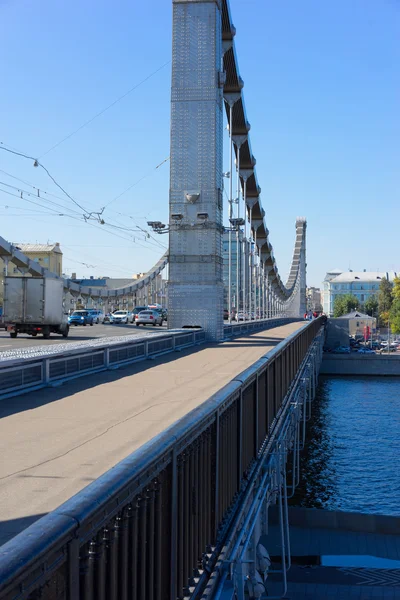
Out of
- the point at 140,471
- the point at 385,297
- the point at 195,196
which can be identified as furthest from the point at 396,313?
the point at 140,471

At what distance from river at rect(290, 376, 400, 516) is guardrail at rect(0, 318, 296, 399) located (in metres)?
5.78

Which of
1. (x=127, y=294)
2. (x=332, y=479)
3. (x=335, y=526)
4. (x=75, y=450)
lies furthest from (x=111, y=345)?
(x=127, y=294)

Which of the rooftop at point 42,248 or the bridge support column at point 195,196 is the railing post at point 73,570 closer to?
the bridge support column at point 195,196

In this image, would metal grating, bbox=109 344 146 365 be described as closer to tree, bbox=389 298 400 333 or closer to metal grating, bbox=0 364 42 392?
metal grating, bbox=0 364 42 392

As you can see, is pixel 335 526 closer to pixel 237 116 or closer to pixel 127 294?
pixel 237 116

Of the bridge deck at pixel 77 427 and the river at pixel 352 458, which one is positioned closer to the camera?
the bridge deck at pixel 77 427

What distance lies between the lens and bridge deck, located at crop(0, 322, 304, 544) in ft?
14.6

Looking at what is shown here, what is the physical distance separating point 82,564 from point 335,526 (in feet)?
44.7

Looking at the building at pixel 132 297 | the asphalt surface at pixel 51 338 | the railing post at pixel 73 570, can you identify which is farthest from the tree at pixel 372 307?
the railing post at pixel 73 570

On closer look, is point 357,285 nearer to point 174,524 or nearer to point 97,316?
point 97,316

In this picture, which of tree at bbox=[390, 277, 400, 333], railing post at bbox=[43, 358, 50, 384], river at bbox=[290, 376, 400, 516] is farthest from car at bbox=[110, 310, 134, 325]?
tree at bbox=[390, 277, 400, 333]

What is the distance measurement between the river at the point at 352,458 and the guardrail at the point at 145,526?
13542mm

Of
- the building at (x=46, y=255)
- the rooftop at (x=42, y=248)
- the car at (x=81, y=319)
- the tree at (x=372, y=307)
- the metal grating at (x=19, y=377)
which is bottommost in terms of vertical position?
the metal grating at (x=19, y=377)

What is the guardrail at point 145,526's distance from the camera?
1909mm
